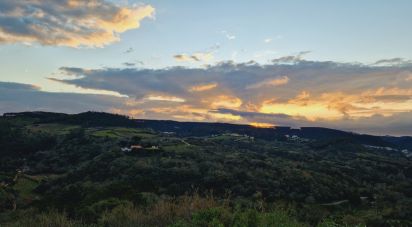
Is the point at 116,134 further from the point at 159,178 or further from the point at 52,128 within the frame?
the point at 159,178

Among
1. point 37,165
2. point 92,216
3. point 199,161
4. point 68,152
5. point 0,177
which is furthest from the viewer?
point 68,152

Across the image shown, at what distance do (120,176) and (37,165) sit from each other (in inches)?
1270

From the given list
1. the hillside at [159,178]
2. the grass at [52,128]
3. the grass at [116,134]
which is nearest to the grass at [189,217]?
the hillside at [159,178]

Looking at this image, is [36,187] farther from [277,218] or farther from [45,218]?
[277,218]

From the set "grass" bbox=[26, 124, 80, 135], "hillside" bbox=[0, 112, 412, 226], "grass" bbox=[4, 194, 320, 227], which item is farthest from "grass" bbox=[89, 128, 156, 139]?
"grass" bbox=[4, 194, 320, 227]

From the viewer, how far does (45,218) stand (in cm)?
1400

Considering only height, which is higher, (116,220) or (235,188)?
(116,220)

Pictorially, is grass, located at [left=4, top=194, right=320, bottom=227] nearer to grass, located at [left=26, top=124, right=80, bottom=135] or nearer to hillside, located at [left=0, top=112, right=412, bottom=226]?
hillside, located at [left=0, top=112, right=412, bottom=226]

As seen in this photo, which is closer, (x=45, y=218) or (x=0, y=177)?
(x=45, y=218)

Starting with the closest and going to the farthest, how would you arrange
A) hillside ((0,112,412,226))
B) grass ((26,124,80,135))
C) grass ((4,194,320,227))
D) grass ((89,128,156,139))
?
grass ((4,194,320,227)), hillside ((0,112,412,226)), grass ((89,128,156,139)), grass ((26,124,80,135))

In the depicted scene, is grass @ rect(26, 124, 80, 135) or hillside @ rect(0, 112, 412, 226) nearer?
hillside @ rect(0, 112, 412, 226)

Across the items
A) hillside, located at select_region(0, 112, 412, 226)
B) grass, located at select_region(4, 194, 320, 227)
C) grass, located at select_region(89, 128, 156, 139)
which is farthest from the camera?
grass, located at select_region(89, 128, 156, 139)

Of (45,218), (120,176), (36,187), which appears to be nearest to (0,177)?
(36,187)

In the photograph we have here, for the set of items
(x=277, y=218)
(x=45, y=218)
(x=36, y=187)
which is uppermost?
(x=277, y=218)
